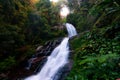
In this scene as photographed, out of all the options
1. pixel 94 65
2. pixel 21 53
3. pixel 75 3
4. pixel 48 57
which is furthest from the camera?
pixel 75 3

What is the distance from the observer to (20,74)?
11.6m

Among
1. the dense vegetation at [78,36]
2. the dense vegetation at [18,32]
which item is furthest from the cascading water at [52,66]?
the dense vegetation at [18,32]

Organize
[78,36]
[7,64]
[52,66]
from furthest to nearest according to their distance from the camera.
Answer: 1. [78,36]
2. [7,64]
3. [52,66]

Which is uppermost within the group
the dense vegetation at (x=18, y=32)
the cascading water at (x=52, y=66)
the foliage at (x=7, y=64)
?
the dense vegetation at (x=18, y=32)

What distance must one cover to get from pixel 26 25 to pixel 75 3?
14.9m

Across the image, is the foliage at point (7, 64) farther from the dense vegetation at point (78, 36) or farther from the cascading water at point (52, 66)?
the cascading water at point (52, 66)

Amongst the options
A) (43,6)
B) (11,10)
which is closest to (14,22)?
(11,10)

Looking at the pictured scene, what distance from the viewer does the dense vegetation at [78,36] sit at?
4398 mm

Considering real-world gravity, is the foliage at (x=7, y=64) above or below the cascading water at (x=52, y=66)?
above

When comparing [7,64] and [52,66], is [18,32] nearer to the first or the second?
[7,64]

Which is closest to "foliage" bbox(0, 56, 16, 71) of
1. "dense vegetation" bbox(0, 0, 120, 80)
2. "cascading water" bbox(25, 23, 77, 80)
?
"dense vegetation" bbox(0, 0, 120, 80)

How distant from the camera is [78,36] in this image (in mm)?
15109

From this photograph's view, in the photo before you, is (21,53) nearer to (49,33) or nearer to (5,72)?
(5,72)

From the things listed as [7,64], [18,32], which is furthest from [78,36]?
[7,64]
